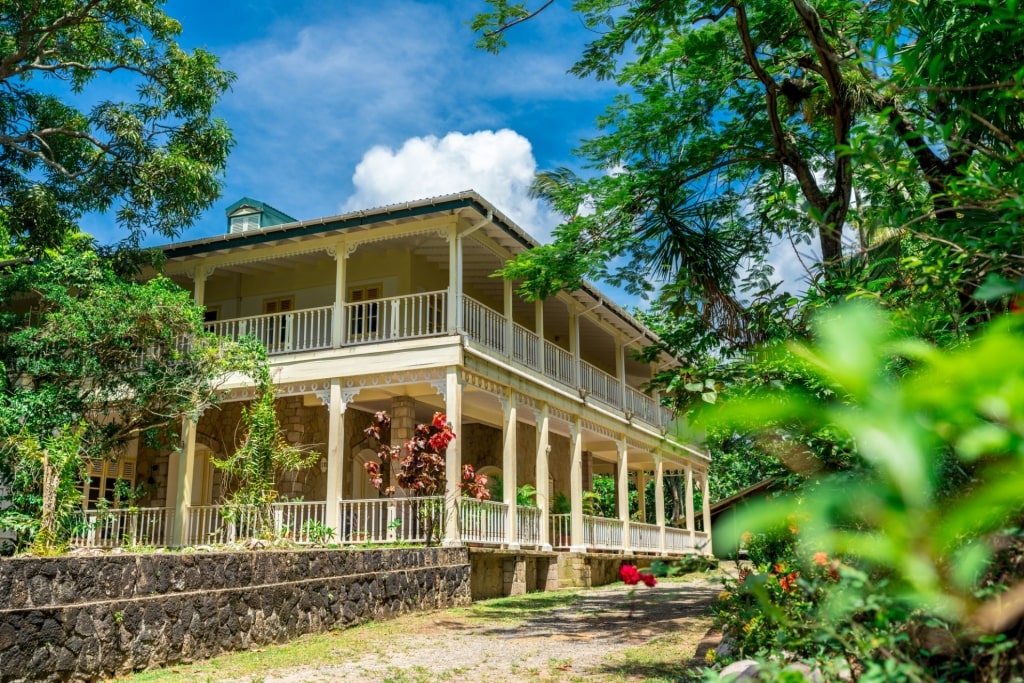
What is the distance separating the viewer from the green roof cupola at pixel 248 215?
64.8ft

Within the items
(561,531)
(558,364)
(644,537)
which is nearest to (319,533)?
(561,531)

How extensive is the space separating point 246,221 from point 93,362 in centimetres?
761

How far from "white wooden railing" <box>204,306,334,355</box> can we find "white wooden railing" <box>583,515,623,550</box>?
6.48 metres

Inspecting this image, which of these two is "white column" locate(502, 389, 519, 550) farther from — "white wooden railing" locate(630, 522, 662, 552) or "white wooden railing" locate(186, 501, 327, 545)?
"white wooden railing" locate(630, 522, 662, 552)

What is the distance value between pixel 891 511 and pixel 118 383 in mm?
13832

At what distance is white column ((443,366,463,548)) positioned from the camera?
12.8 meters

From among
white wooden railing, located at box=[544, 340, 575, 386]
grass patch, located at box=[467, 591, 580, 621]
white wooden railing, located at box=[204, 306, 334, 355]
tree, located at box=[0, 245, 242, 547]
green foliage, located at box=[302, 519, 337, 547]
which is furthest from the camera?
white wooden railing, located at box=[544, 340, 575, 386]

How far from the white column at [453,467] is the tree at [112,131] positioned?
5.90m

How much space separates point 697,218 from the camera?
31.1 feet

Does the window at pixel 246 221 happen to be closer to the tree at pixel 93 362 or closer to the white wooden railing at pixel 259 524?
the tree at pixel 93 362

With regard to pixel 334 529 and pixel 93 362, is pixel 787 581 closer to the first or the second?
pixel 334 529

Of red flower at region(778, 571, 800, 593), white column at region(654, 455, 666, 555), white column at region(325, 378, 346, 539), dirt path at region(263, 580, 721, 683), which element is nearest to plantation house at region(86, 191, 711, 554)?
white column at region(325, 378, 346, 539)

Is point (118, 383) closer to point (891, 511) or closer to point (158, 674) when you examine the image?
point (158, 674)

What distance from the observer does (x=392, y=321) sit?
14250 mm
